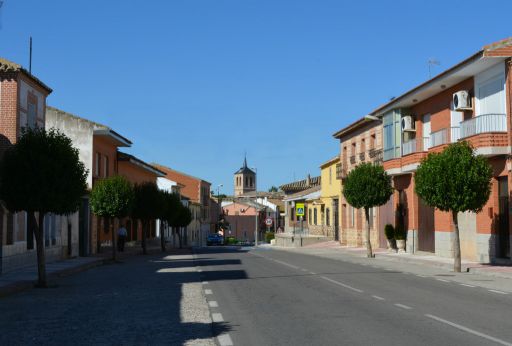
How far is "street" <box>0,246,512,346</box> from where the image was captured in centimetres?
924

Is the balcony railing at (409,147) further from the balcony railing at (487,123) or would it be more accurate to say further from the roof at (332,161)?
the roof at (332,161)

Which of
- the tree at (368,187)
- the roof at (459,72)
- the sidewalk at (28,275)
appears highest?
the roof at (459,72)

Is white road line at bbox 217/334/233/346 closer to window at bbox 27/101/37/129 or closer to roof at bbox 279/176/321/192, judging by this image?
window at bbox 27/101/37/129

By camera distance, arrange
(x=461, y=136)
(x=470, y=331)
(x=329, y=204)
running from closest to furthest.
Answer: (x=470, y=331) < (x=461, y=136) < (x=329, y=204)

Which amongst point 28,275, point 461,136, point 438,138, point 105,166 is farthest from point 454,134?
point 105,166

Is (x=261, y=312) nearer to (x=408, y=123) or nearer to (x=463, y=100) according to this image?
(x=463, y=100)

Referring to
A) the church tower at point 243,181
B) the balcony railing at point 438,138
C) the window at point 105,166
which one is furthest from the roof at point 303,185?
the church tower at point 243,181

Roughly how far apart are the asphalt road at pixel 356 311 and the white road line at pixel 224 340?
0.6 inches

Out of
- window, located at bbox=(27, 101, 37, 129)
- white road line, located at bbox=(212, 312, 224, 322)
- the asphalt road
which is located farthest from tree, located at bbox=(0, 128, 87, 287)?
white road line, located at bbox=(212, 312, 224, 322)

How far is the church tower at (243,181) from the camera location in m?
194

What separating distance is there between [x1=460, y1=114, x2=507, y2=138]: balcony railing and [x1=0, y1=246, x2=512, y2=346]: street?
8121 millimetres

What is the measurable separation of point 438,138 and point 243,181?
163m

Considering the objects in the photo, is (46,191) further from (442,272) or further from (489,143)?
(489,143)

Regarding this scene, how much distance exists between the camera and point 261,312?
38.8 feet
